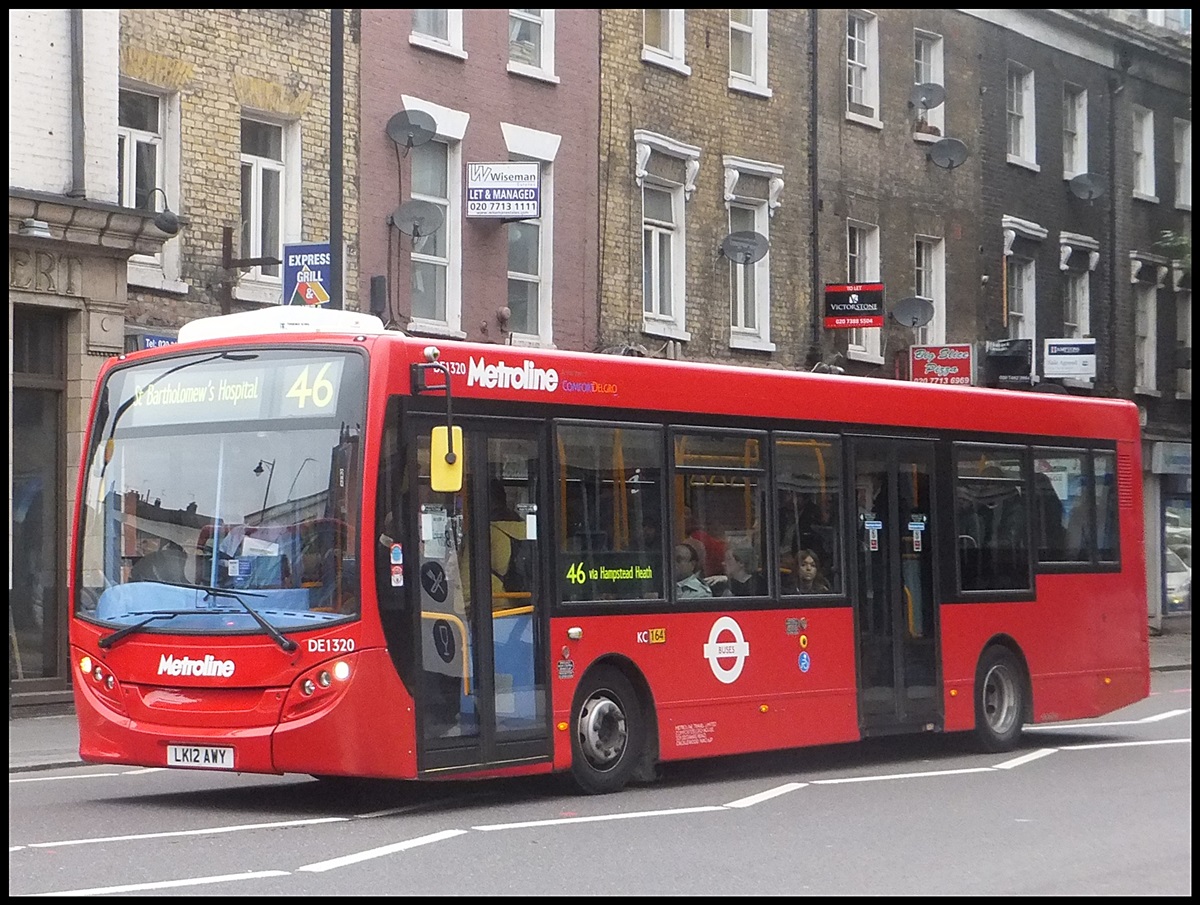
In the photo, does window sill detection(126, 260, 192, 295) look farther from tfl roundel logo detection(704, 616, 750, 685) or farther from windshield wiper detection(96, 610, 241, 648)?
windshield wiper detection(96, 610, 241, 648)

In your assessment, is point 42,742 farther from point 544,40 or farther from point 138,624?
point 544,40

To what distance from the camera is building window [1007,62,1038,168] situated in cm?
3794

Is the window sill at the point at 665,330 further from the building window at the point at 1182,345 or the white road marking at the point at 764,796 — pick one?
the building window at the point at 1182,345

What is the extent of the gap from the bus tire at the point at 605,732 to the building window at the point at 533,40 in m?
14.7

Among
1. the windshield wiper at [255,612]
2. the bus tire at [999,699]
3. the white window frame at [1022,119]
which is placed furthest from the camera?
the white window frame at [1022,119]

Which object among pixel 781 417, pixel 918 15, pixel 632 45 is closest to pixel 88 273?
pixel 781 417

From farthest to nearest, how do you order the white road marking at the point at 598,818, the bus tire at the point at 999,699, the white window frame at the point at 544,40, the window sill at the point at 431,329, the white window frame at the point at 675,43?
the white window frame at the point at 675,43 → the white window frame at the point at 544,40 → the window sill at the point at 431,329 → the bus tire at the point at 999,699 → the white road marking at the point at 598,818

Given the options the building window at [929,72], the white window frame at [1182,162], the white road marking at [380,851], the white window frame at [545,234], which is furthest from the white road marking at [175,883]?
the white window frame at [1182,162]

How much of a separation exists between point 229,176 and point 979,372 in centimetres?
1705

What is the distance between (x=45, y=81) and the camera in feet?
68.1

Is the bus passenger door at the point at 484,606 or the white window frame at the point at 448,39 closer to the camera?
the bus passenger door at the point at 484,606

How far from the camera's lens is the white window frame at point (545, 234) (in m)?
27.4

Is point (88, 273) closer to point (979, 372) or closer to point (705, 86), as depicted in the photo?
point (705, 86)

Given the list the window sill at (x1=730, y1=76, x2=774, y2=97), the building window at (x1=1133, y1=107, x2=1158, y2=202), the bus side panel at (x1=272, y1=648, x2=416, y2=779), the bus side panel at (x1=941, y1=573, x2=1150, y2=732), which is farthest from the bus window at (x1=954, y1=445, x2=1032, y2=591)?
the building window at (x1=1133, y1=107, x2=1158, y2=202)
